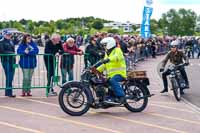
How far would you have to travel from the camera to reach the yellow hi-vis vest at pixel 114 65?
1128cm

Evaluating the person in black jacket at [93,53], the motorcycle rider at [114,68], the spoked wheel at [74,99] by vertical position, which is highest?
the person in black jacket at [93,53]

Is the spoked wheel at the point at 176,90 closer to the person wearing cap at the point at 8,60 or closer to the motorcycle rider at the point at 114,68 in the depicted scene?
the motorcycle rider at the point at 114,68

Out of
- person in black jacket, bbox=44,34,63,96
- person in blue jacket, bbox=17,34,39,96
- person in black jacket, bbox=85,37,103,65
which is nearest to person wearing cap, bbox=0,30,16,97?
person in blue jacket, bbox=17,34,39,96

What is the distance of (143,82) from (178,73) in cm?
301

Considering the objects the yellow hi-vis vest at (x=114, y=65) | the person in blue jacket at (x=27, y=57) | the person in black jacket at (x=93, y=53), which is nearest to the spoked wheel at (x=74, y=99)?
the yellow hi-vis vest at (x=114, y=65)

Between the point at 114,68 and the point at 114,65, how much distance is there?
63mm

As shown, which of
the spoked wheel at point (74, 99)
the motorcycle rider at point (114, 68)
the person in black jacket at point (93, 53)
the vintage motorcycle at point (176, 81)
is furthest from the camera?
the person in black jacket at point (93, 53)

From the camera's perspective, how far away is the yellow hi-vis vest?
37.0 ft

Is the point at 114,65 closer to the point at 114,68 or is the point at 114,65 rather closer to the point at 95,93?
the point at 114,68

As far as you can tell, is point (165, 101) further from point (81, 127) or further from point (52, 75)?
point (81, 127)

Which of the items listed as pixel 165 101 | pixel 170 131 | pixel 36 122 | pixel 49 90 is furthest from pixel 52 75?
pixel 170 131

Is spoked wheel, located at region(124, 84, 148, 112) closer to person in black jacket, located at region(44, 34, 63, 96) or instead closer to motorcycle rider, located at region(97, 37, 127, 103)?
motorcycle rider, located at region(97, 37, 127, 103)

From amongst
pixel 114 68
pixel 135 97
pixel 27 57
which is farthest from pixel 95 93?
pixel 27 57

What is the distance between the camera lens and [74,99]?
36.0ft
